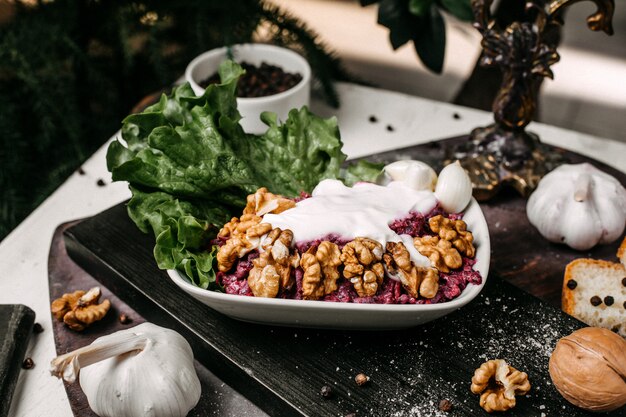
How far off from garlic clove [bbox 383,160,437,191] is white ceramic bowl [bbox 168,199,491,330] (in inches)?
8.3

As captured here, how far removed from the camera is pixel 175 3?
241 cm

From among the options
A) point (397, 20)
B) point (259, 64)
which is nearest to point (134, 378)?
point (259, 64)

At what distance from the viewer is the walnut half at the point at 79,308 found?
1546mm

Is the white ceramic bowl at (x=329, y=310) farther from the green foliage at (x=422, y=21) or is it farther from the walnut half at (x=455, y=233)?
the green foliage at (x=422, y=21)

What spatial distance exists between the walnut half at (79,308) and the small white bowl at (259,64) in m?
0.71

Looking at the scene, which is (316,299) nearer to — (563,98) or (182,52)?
(182,52)

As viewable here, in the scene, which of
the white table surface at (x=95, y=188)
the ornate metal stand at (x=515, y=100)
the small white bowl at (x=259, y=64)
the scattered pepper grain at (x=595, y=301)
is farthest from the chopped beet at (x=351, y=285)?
the small white bowl at (x=259, y=64)

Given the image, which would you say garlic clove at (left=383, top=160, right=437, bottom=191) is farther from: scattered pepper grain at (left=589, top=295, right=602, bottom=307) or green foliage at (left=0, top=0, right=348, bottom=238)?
green foliage at (left=0, top=0, right=348, bottom=238)

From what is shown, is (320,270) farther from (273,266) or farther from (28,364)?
(28,364)

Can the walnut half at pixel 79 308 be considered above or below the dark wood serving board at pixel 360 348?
below

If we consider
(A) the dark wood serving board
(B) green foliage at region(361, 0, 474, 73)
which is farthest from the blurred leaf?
(A) the dark wood serving board

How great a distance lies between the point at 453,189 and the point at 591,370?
488mm

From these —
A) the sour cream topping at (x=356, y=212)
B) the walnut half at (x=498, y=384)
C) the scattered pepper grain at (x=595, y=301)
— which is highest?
the sour cream topping at (x=356, y=212)

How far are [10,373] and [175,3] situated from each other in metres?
1.46
